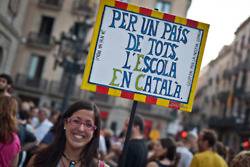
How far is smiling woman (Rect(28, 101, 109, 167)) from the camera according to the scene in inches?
108

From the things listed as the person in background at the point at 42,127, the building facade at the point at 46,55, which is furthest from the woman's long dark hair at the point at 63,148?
the building facade at the point at 46,55

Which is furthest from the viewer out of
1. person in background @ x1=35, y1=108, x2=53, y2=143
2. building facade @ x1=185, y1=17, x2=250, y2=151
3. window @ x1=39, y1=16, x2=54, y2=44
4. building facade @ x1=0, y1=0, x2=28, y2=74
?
building facade @ x1=185, y1=17, x2=250, y2=151

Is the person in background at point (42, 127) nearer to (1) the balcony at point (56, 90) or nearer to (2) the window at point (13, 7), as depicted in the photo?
(2) the window at point (13, 7)

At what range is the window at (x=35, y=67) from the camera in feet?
102

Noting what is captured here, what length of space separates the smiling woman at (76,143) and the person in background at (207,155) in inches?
96.3

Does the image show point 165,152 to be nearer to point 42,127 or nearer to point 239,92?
point 42,127

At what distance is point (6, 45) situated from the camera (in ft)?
60.8

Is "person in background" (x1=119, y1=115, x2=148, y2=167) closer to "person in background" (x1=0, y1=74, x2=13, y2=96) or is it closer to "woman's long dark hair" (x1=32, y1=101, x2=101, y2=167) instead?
"person in background" (x1=0, y1=74, x2=13, y2=96)

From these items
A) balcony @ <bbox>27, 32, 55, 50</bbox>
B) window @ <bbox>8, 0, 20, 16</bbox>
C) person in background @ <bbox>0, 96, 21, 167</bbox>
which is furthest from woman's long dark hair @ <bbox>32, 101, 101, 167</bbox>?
balcony @ <bbox>27, 32, 55, 50</bbox>

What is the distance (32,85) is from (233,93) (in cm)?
1730

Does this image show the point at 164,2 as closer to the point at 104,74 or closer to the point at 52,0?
the point at 52,0

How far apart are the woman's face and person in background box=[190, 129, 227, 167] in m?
2.51

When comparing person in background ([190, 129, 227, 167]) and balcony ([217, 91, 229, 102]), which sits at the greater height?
balcony ([217, 91, 229, 102])

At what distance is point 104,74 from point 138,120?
2.14m
